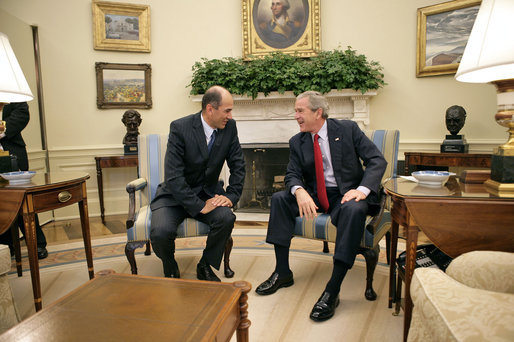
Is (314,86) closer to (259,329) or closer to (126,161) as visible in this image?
(126,161)

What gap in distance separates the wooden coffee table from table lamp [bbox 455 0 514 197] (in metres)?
1.39

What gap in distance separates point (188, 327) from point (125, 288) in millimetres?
466

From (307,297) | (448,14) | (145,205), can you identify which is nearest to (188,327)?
(307,297)

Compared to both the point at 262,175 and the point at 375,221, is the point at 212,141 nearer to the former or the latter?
the point at 375,221

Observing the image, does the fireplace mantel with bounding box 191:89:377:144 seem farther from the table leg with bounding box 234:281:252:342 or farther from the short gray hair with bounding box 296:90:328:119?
the table leg with bounding box 234:281:252:342

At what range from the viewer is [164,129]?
5211mm

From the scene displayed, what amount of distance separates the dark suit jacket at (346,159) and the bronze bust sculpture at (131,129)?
2843 mm

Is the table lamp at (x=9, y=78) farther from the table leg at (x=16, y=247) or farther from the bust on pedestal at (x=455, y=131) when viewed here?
the bust on pedestal at (x=455, y=131)

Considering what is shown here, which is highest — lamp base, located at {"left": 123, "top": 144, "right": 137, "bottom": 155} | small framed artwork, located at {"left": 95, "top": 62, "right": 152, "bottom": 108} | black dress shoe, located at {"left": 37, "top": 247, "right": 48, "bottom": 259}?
small framed artwork, located at {"left": 95, "top": 62, "right": 152, "bottom": 108}

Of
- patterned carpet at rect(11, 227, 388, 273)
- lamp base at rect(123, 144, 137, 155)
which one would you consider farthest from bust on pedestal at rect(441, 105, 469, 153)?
lamp base at rect(123, 144, 137, 155)

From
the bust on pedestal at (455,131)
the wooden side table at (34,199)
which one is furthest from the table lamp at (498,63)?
the wooden side table at (34,199)

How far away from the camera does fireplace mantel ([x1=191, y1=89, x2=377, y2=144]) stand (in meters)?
A: 4.60

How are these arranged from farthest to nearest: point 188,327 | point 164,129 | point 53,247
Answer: point 164,129, point 53,247, point 188,327

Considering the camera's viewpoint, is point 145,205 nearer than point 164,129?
Yes
